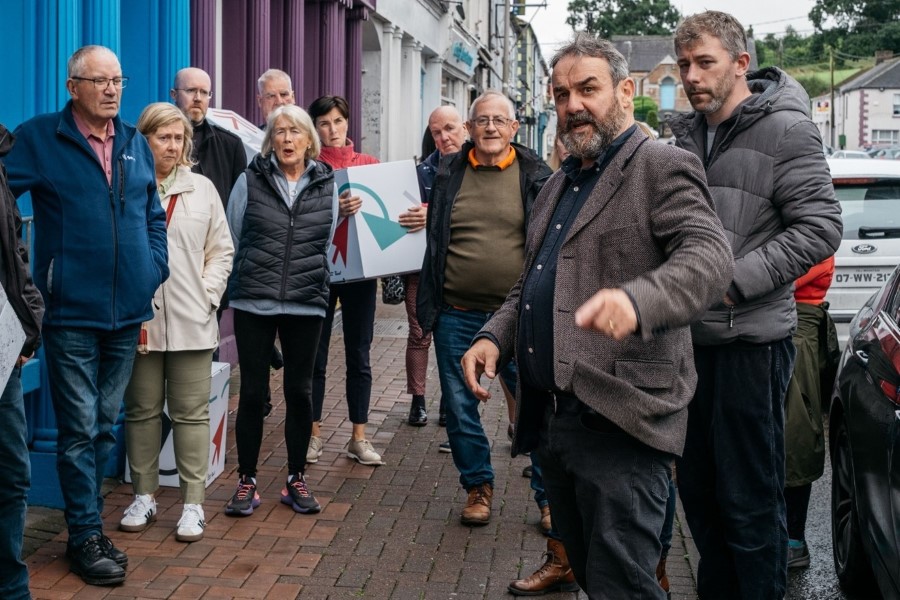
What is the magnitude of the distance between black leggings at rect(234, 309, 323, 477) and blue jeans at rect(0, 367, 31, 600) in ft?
5.58

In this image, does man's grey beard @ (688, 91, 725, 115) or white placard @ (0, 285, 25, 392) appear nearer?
white placard @ (0, 285, 25, 392)

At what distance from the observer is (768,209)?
4.14 m

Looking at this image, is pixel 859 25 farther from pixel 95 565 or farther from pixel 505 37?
pixel 95 565

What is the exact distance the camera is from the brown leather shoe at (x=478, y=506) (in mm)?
5973

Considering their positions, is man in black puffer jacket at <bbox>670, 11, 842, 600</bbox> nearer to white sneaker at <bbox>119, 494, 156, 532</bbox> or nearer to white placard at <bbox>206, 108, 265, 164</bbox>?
white sneaker at <bbox>119, 494, 156, 532</bbox>

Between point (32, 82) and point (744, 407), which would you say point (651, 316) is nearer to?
point (744, 407)

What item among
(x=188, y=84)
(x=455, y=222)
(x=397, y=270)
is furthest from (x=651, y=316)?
(x=188, y=84)

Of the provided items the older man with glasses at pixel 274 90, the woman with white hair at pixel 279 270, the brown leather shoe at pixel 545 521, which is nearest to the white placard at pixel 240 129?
the older man with glasses at pixel 274 90

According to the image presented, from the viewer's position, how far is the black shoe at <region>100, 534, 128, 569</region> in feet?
16.9

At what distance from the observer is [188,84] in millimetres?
6992

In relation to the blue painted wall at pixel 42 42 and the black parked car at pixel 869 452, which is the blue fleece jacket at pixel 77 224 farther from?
the black parked car at pixel 869 452

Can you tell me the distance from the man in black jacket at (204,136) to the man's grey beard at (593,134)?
12.5 ft

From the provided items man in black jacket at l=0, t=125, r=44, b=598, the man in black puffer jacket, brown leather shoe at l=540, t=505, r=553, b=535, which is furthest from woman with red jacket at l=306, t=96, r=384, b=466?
the man in black puffer jacket

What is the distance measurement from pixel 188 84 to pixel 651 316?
15.4ft
